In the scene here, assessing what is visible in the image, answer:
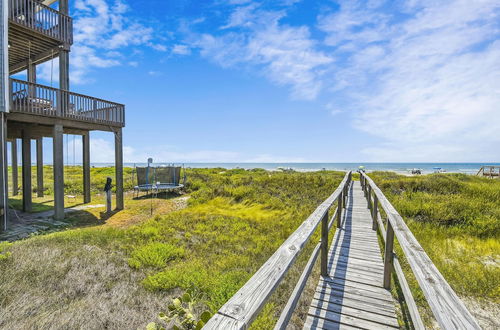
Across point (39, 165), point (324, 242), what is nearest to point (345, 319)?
point (324, 242)

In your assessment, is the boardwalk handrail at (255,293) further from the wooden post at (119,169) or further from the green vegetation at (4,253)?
the wooden post at (119,169)

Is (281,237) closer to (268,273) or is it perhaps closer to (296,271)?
(296,271)

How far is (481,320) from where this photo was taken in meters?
3.35

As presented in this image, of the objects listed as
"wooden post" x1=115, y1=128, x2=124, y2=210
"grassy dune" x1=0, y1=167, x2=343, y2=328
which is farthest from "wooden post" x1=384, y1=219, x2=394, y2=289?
"wooden post" x1=115, y1=128, x2=124, y2=210

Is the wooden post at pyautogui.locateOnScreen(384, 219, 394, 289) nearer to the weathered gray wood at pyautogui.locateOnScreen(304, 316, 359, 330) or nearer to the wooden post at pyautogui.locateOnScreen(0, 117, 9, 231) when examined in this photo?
the weathered gray wood at pyautogui.locateOnScreen(304, 316, 359, 330)

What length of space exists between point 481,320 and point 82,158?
14.6 meters

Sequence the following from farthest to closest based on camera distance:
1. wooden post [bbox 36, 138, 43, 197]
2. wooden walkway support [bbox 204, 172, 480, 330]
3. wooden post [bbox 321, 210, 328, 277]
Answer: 1. wooden post [bbox 36, 138, 43, 197]
2. wooden post [bbox 321, 210, 328, 277]
3. wooden walkway support [bbox 204, 172, 480, 330]

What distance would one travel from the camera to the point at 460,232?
268 inches

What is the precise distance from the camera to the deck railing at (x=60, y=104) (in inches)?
308

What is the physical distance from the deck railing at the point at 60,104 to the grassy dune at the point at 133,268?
3.96 metres

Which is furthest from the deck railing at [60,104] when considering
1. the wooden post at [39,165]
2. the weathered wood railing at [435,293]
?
the weathered wood railing at [435,293]

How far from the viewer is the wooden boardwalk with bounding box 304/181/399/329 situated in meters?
2.61

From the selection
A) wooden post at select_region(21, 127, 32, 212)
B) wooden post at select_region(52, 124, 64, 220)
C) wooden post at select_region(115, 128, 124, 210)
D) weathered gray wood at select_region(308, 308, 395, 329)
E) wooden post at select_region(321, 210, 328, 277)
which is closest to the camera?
weathered gray wood at select_region(308, 308, 395, 329)

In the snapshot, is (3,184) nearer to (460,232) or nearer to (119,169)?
(119,169)
